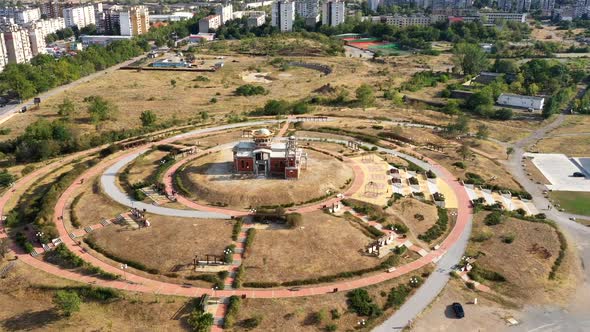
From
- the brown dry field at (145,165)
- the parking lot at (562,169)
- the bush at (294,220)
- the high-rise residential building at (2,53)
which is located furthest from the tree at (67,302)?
the high-rise residential building at (2,53)

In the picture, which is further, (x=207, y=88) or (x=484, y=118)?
(x=207, y=88)

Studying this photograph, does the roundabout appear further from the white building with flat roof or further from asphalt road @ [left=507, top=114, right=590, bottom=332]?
the white building with flat roof

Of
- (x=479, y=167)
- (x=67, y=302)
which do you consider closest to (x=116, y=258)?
(x=67, y=302)

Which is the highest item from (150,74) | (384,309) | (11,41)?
(11,41)

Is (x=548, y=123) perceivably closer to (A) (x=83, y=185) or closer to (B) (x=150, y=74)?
(A) (x=83, y=185)

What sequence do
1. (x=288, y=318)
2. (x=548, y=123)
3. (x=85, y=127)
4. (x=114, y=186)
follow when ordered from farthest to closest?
(x=548, y=123) → (x=85, y=127) → (x=114, y=186) → (x=288, y=318)

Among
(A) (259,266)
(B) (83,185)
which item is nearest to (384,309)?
(A) (259,266)

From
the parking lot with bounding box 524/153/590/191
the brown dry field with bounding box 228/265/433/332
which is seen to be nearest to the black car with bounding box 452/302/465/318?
the brown dry field with bounding box 228/265/433/332
